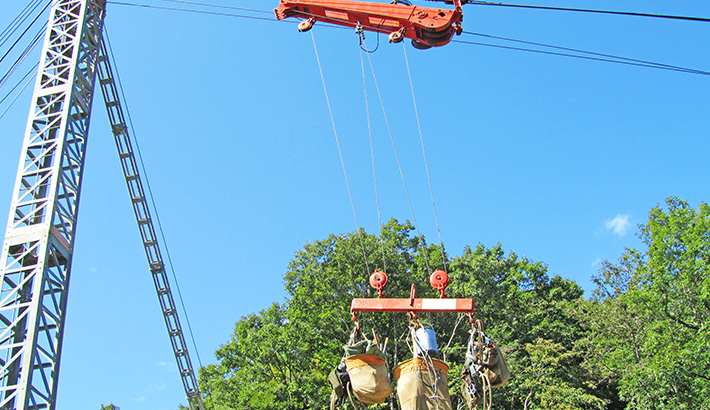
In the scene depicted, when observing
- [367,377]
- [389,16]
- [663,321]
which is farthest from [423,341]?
[663,321]

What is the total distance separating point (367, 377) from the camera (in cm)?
707

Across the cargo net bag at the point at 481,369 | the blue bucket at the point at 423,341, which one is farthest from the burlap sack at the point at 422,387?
the cargo net bag at the point at 481,369

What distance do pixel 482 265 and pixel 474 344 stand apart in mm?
17314

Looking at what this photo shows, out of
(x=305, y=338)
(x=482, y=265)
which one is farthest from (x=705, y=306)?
A: (x=305, y=338)

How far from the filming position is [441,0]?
10875 mm

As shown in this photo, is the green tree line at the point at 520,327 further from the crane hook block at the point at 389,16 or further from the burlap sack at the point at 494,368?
the burlap sack at the point at 494,368

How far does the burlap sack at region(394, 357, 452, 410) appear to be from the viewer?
6.96m

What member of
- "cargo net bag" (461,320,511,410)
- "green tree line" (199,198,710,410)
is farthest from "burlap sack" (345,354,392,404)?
"green tree line" (199,198,710,410)

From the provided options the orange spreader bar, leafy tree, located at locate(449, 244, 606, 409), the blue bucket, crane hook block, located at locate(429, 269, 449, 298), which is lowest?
the blue bucket

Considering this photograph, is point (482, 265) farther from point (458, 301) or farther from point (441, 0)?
point (458, 301)

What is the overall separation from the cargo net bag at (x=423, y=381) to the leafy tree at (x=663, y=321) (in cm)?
1404

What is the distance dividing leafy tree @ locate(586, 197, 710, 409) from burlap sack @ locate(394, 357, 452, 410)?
1405 cm

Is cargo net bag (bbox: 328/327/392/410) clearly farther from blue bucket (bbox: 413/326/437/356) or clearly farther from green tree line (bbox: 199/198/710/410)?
green tree line (bbox: 199/198/710/410)

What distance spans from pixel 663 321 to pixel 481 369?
15.2 metres
